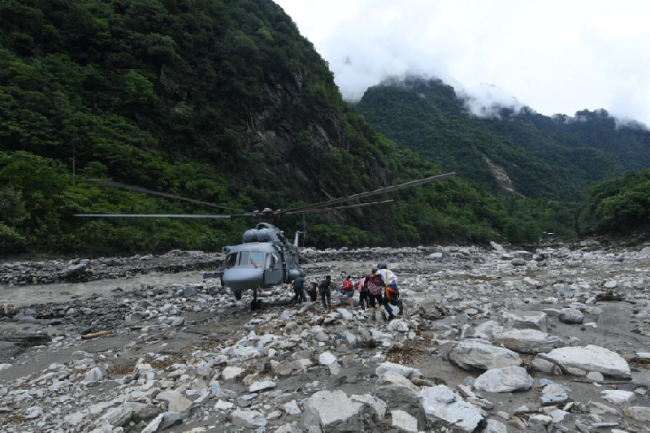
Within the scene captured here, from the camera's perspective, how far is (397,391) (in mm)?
3596

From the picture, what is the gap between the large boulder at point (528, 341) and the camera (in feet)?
15.4

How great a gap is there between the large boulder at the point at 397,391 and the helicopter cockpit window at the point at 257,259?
20.9 feet

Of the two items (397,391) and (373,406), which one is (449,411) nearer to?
(397,391)

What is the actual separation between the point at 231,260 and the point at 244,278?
3.26ft

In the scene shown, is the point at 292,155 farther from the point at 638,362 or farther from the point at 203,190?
the point at 638,362

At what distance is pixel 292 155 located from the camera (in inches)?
1563

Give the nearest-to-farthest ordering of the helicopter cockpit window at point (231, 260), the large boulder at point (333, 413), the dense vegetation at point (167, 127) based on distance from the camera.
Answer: the large boulder at point (333, 413) < the helicopter cockpit window at point (231, 260) < the dense vegetation at point (167, 127)

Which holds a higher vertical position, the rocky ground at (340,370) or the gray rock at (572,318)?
the gray rock at (572,318)

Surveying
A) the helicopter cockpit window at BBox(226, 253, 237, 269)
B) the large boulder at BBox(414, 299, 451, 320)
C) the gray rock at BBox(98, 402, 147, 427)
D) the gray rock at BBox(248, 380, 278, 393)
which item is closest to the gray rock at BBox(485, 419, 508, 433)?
the gray rock at BBox(248, 380, 278, 393)


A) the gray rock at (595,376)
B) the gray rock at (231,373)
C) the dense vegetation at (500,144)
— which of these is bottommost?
the gray rock at (231,373)

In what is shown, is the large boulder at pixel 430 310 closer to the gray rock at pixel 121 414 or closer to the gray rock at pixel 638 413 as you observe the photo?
the gray rock at pixel 638 413

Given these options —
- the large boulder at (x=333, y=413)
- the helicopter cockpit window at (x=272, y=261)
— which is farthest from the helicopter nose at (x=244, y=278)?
the large boulder at (x=333, y=413)

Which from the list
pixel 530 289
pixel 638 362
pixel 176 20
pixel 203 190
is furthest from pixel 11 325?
pixel 176 20

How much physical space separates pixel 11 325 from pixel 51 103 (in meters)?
21.6
